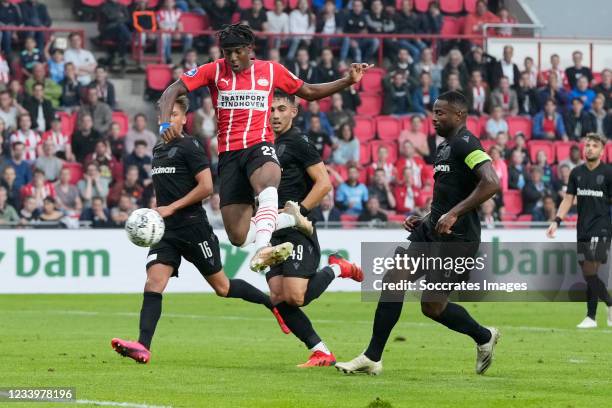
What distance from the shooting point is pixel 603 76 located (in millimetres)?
29297

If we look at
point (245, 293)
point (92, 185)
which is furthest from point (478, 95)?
point (245, 293)

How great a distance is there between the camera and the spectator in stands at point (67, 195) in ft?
76.2

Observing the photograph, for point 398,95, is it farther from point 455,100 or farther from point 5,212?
point 455,100

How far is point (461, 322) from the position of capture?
33.7 ft

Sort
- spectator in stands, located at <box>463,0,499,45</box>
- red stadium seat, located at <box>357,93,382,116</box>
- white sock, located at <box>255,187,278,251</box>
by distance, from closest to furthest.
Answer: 1. white sock, located at <box>255,187,278,251</box>
2. red stadium seat, located at <box>357,93,382,116</box>
3. spectator in stands, located at <box>463,0,499,45</box>

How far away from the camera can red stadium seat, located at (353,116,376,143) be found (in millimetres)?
27391

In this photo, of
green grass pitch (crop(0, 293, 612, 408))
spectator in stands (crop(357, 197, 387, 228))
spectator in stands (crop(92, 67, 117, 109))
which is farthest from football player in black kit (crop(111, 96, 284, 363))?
spectator in stands (crop(92, 67, 117, 109))

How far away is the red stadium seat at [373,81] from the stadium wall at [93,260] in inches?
247

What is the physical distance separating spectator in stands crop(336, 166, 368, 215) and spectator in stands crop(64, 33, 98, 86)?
18.1ft

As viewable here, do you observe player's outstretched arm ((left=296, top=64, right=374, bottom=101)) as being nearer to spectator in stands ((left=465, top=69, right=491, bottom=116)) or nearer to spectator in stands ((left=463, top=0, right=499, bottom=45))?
spectator in stands ((left=465, top=69, right=491, bottom=116))

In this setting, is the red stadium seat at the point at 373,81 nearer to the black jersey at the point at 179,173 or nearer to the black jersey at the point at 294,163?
the black jersey at the point at 179,173

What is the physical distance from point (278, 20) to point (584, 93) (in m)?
6.94

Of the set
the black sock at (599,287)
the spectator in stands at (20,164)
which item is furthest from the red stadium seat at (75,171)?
the black sock at (599,287)

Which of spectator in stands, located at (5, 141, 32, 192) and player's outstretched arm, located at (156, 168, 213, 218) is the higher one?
player's outstretched arm, located at (156, 168, 213, 218)
